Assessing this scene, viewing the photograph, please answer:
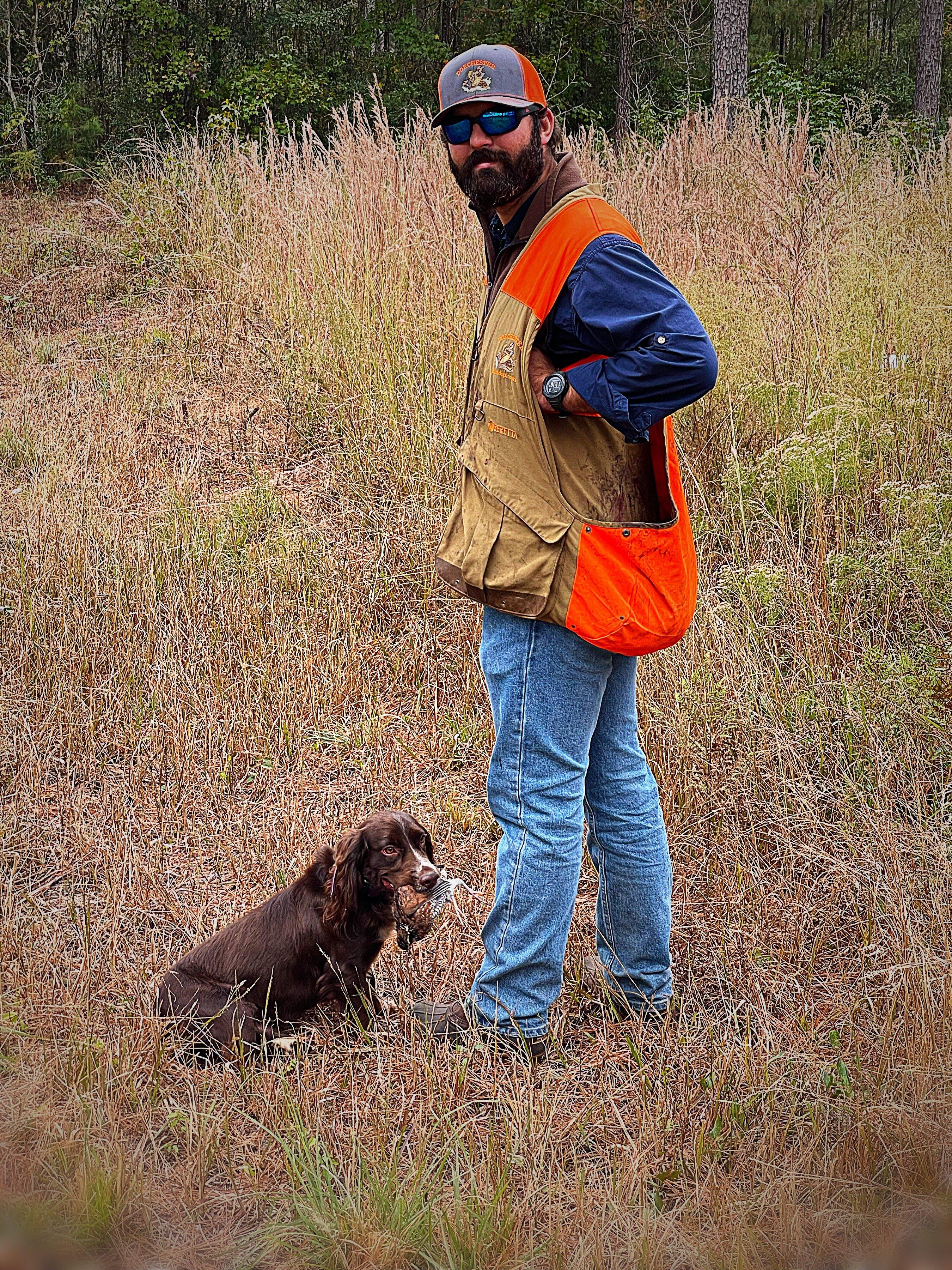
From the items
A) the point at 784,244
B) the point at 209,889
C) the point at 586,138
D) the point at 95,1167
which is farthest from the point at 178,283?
the point at 95,1167

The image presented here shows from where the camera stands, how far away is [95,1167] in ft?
7.08

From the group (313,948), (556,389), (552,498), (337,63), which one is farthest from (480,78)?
(337,63)

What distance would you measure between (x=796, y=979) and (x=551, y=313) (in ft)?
6.04

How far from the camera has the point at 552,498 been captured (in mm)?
2379

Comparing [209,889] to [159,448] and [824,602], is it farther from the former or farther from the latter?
[159,448]

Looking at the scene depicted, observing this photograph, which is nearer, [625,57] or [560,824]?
[560,824]

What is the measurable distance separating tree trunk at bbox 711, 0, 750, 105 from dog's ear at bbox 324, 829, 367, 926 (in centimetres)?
1154

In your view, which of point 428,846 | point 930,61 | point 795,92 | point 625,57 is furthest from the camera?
point 625,57

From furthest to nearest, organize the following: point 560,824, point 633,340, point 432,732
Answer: point 432,732
point 560,824
point 633,340

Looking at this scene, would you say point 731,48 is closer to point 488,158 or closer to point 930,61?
point 930,61

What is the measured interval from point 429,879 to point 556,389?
1289 mm

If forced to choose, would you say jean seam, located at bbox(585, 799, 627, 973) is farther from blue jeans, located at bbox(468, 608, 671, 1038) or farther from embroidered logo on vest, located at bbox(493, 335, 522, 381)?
embroidered logo on vest, located at bbox(493, 335, 522, 381)

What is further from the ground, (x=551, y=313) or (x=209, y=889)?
(x=551, y=313)

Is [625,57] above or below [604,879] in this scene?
above
